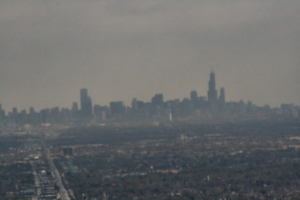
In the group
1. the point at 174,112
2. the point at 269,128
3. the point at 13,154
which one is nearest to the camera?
the point at 13,154

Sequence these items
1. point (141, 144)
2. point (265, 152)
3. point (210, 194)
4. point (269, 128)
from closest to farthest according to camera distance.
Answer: point (210, 194), point (265, 152), point (141, 144), point (269, 128)

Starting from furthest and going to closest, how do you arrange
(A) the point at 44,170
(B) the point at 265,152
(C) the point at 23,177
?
(B) the point at 265,152 < (A) the point at 44,170 < (C) the point at 23,177

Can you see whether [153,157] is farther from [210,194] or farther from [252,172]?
[210,194]

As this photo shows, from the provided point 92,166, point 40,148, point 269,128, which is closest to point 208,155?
point 92,166

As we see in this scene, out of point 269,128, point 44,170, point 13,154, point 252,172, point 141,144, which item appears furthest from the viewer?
point 269,128

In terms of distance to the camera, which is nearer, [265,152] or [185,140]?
[265,152]

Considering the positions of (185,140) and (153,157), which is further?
(185,140)

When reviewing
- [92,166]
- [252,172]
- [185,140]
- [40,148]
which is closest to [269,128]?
[185,140]

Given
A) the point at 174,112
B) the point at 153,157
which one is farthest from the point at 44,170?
the point at 174,112

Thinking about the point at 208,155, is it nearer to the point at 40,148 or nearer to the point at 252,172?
the point at 252,172
